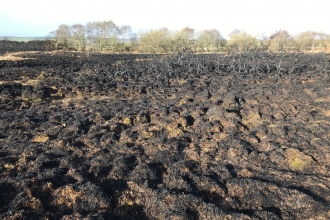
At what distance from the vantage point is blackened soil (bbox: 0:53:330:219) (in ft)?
15.5

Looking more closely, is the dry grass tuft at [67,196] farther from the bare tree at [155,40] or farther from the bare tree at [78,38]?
the bare tree at [78,38]

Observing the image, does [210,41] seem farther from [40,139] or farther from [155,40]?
[40,139]

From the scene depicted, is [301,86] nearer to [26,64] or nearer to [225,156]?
[225,156]

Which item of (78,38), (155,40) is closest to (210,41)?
(155,40)

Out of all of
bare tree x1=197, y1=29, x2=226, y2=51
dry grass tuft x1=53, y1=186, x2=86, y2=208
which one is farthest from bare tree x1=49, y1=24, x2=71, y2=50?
dry grass tuft x1=53, y1=186, x2=86, y2=208

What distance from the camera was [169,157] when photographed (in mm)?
6480

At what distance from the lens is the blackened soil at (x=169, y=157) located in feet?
15.5

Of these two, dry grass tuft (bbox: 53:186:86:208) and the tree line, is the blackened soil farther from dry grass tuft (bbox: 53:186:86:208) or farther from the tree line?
the tree line

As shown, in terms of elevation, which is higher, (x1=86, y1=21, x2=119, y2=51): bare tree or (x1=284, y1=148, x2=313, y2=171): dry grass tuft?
(x1=86, y1=21, x2=119, y2=51): bare tree

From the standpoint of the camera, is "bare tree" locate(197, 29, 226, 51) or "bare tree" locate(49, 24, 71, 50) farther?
"bare tree" locate(197, 29, 226, 51)

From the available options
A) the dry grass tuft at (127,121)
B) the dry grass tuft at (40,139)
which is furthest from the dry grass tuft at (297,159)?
the dry grass tuft at (40,139)

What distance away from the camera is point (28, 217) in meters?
4.40

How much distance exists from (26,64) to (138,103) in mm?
17423

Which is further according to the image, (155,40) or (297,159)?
(155,40)
